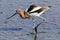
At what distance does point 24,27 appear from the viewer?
9.62m

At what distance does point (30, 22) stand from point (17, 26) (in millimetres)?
523

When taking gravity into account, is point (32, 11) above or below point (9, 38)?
above

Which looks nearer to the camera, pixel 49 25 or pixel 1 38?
pixel 1 38

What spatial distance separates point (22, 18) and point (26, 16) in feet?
0.69

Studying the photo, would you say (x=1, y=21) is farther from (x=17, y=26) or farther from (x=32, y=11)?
(x=32, y=11)

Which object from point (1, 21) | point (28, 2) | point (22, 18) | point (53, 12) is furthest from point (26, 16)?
point (28, 2)

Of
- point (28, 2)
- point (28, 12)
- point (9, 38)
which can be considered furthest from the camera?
point (28, 2)

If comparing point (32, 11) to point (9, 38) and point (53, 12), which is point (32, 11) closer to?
point (9, 38)

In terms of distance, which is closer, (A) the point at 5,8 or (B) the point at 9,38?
(B) the point at 9,38

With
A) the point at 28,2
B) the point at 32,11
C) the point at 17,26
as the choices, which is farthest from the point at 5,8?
the point at 32,11

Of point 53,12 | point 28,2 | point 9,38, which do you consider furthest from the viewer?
point 28,2

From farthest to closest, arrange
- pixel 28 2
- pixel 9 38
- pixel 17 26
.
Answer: pixel 28 2, pixel 17 26, pixel 9 38

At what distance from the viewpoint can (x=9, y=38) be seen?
855cm

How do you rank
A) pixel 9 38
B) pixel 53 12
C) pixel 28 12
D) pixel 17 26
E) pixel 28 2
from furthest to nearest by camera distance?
pixel 28 2, pixel 53 12, pixel 17 26, pixel 28 12, pixel 9 38
